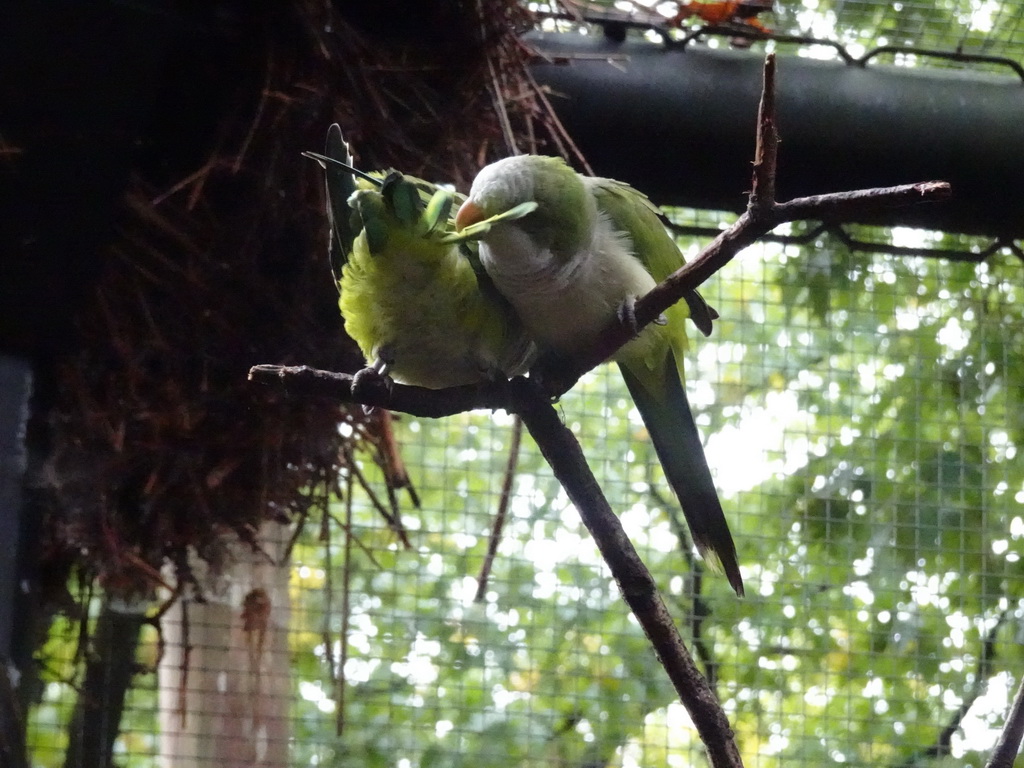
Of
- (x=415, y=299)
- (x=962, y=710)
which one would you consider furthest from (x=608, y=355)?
(x=962, y=710)

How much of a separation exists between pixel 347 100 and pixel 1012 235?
1097 millimetres

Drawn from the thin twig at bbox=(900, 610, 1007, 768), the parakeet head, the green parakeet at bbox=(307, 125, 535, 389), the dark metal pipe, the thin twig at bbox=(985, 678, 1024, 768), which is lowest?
the thin twig at bbox=(985, 678, 1024, 768)

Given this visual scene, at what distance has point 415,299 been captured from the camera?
1062mm

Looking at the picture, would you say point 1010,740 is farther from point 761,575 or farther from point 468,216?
point 761,575

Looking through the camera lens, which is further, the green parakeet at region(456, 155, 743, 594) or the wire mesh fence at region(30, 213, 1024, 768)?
the wire mesh fence at region(30, 213, 1024, 768)

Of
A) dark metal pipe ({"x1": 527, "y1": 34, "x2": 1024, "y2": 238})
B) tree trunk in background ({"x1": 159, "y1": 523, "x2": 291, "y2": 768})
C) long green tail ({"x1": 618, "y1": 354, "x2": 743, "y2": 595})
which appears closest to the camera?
long green tail ({"x1": 618, "y1": 354, "x2": 743, "y2": 595})

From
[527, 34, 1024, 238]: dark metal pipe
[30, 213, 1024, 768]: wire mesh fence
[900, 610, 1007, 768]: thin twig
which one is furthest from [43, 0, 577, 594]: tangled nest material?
[900, 610, 1007, 768]: thin twig

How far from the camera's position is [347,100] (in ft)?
4.55

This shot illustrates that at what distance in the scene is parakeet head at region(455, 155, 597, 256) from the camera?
3.20 ft

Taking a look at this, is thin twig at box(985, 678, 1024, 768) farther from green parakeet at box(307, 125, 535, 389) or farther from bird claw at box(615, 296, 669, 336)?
green parakeet at box(307, 125, 535, 389)

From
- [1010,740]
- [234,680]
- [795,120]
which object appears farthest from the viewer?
[234,680]

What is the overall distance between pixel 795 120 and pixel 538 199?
2.18 feet

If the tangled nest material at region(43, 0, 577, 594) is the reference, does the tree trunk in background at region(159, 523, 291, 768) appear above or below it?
below

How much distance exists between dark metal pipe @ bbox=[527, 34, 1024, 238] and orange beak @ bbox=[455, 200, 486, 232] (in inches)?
26.0
